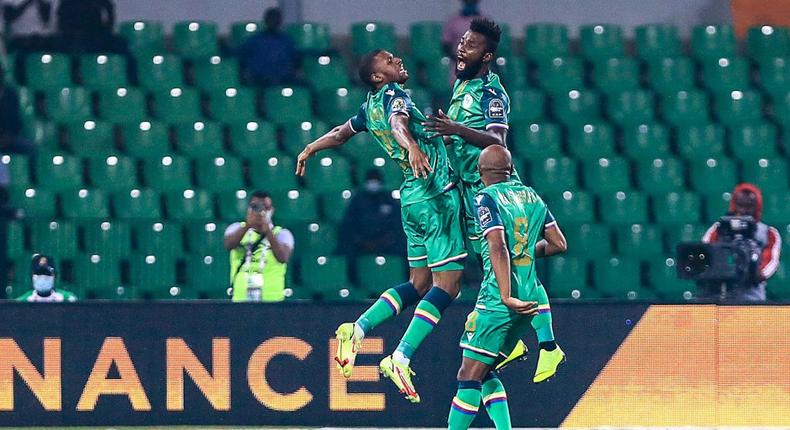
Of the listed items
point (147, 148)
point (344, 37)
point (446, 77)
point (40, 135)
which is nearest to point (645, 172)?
point (446, 77)

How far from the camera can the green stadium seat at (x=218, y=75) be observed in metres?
13.4

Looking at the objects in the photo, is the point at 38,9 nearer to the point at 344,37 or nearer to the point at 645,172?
the point at 344,37

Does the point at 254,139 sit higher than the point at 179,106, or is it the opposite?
the point at 179,106

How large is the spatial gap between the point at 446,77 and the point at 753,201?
3192 mm

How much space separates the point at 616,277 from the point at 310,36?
3.46m

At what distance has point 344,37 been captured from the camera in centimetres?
1412

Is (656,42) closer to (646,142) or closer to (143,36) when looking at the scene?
(646,142)

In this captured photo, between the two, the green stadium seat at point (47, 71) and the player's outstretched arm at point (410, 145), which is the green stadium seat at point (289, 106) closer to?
the green stadium seat at point (47, 71)

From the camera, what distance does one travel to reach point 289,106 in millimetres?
13242

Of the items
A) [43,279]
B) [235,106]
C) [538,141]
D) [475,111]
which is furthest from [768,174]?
[43,279]

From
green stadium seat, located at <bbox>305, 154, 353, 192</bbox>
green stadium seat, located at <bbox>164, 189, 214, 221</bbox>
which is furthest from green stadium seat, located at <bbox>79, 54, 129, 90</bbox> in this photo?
green stadium seat, located at <bbox>305, 154, 353, 192</bbox>

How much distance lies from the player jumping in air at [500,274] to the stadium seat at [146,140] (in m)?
5.49

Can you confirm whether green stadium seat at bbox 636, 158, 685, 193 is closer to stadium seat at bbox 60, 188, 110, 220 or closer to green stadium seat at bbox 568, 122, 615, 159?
green stadium seat at bbox 568, 122, 615, 159

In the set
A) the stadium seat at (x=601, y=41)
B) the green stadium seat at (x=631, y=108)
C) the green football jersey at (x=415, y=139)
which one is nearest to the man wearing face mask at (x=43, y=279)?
the green football jersey at (x=415, y=139)
